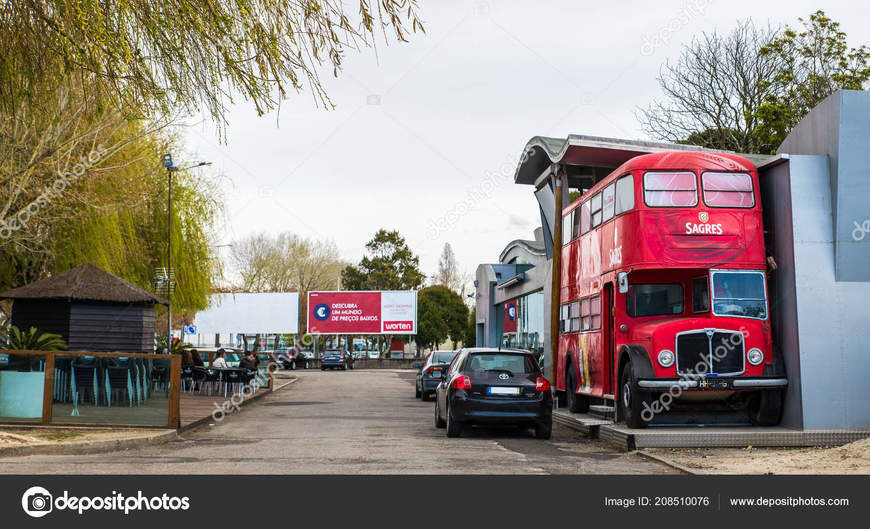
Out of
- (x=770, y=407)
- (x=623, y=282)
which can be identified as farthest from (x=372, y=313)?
(x=770, y=407)

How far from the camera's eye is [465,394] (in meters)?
15.9

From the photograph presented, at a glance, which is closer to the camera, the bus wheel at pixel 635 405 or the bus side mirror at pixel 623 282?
the bus wheel at pixel 635 405

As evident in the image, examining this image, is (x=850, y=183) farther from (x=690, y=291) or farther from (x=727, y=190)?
(x=690, y=291)

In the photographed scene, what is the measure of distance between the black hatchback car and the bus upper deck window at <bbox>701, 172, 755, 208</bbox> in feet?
13.4

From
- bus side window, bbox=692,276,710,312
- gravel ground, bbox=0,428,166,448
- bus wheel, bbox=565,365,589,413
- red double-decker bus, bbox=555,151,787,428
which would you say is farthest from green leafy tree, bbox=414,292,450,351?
bus side window, bbox=692,276,710,312

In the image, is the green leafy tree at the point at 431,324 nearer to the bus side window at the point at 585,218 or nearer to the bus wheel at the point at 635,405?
the bus side window at the point at 585,218

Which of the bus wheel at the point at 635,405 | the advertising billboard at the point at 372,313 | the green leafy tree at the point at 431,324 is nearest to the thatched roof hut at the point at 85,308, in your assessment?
the bus wheel at the point at 635,405

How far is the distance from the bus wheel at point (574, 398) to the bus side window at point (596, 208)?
3.52m

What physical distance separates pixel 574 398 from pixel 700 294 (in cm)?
500
